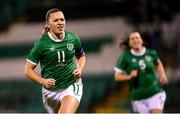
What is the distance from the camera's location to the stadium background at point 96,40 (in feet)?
46.7

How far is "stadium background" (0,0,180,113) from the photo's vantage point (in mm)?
14242

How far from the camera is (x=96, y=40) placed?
1616 centimetres

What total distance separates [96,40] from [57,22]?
368 inches

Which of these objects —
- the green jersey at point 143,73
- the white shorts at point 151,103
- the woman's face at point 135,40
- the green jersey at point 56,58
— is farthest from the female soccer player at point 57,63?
the white shorts at point 151,103

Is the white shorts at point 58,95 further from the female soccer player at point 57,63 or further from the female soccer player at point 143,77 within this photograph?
the female soccer player at point 143,77

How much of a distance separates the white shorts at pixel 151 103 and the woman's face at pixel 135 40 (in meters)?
0.82

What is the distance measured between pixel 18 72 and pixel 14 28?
162 centimetres

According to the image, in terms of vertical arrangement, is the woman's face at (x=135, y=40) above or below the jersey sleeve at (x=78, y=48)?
below

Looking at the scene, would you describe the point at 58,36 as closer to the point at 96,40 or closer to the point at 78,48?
the point at 78,48

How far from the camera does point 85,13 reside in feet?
55.6

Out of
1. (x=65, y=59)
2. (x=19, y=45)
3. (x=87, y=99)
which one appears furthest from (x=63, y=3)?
(x=65, y=59)

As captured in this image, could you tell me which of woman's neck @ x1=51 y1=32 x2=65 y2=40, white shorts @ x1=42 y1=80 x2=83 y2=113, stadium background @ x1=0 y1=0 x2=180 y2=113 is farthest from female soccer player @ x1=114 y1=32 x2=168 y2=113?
stadium background @ x1=0 y1=0 x2=180 y2=113

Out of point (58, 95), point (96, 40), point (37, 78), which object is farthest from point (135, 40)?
point (96, 40)

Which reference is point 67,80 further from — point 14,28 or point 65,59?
point 14,28
